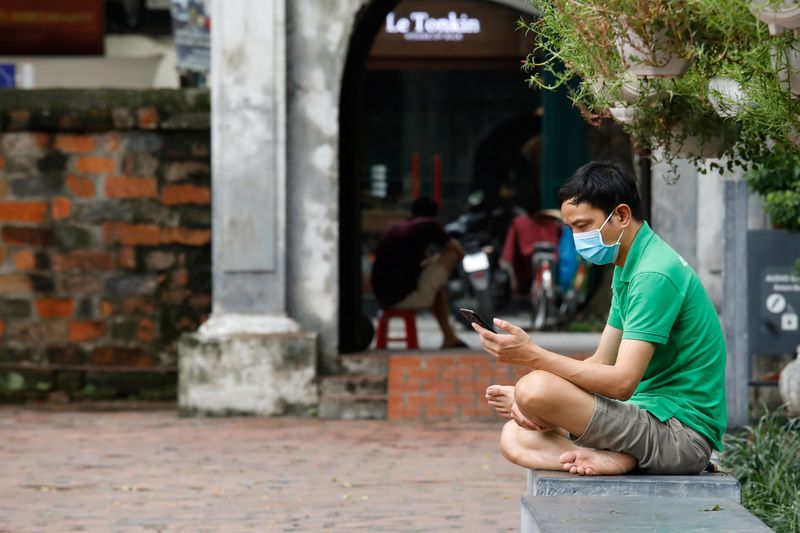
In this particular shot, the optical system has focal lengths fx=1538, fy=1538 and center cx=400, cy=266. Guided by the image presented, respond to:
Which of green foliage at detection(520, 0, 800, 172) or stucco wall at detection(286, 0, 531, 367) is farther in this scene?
stucco wall at detection(286, 0, 531, 367)

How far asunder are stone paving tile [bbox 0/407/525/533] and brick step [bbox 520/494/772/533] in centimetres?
204

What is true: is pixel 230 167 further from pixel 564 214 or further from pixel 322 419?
pixel 564 214

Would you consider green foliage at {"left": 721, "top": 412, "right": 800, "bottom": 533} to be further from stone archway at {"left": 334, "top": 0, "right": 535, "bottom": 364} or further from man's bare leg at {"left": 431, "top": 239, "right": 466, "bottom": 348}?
man's bare leg at {"left": 431, "top": 239, "right": 466, "bottom": 348}

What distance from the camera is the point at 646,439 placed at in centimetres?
503

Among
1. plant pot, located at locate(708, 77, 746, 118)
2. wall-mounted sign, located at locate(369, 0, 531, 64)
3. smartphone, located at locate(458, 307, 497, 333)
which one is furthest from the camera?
wall-mounted sign, located at locate(369, 0, 531, 64)

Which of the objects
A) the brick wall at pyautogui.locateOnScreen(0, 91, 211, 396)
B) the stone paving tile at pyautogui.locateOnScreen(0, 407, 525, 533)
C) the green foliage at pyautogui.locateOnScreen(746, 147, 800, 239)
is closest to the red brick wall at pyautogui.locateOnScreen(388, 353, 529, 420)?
the stone paving tile at pyautogui.locateOnScreen(0, 407, 525, 533)

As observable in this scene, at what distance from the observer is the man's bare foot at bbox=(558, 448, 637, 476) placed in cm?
505

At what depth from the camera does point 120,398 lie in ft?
40.4

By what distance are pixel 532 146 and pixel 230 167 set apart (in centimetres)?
928

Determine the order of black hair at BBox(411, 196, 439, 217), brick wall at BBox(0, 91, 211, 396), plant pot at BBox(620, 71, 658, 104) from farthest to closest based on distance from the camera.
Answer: black hair at BBox(411, 196, 439, 217)
brick wall at BBox(0, 91, 211, 396)
plant pot at BBox(620, 71, 658, 104)

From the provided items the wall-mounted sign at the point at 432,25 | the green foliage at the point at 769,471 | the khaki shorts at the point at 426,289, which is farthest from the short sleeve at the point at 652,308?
the wall-mounted sign at the point at 432,25

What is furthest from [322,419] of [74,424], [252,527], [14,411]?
[252,527]

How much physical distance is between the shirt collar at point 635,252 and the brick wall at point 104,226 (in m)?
7.37

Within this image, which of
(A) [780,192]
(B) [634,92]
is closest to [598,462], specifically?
(B) [634,92]
